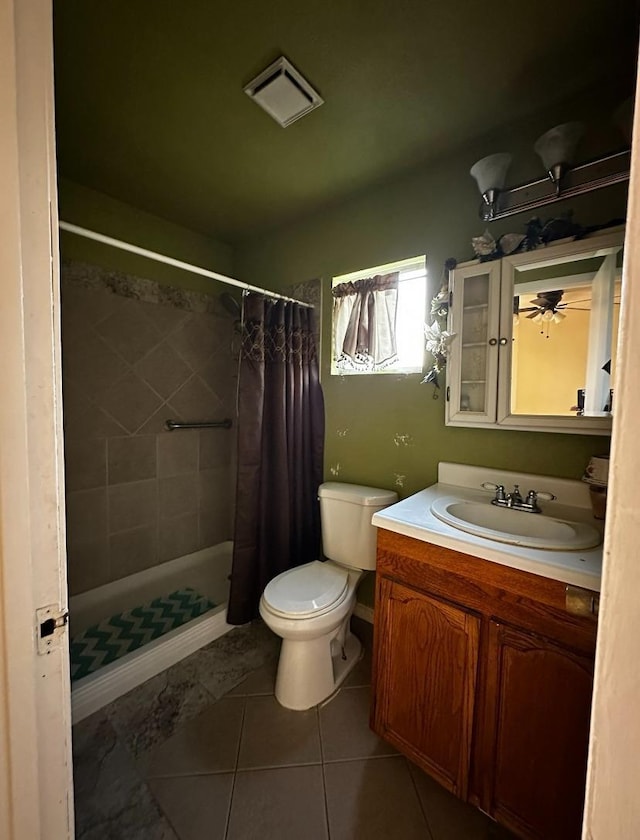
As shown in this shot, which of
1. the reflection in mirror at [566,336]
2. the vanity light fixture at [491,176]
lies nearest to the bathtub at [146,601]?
the reflection in mirror at [566,336]

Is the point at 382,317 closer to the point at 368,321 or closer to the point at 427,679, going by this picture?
the point at 368,321

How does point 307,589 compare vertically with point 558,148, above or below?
below

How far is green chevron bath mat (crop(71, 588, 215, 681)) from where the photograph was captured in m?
1.57

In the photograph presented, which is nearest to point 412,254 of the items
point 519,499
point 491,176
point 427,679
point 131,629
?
point 491,176

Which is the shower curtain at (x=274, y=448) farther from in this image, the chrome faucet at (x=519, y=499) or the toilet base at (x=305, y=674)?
the chrome faucet at (x=519, y=499)

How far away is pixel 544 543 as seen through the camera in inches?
36.2

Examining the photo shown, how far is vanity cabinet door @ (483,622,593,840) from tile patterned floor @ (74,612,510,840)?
206mm

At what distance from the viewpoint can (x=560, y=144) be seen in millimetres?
1140

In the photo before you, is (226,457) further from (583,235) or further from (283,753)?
(583,235)

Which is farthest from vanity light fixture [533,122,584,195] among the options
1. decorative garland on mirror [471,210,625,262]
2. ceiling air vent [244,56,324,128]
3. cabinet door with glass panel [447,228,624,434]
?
ceiling air vent [244,56,324,128]

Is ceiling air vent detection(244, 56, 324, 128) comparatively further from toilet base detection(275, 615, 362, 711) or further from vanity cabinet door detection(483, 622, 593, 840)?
toilet base detection(275, 615, 362, 711)

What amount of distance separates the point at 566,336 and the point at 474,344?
32 cm

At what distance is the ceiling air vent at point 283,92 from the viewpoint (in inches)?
44.5

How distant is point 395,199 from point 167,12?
1087 millimetres
